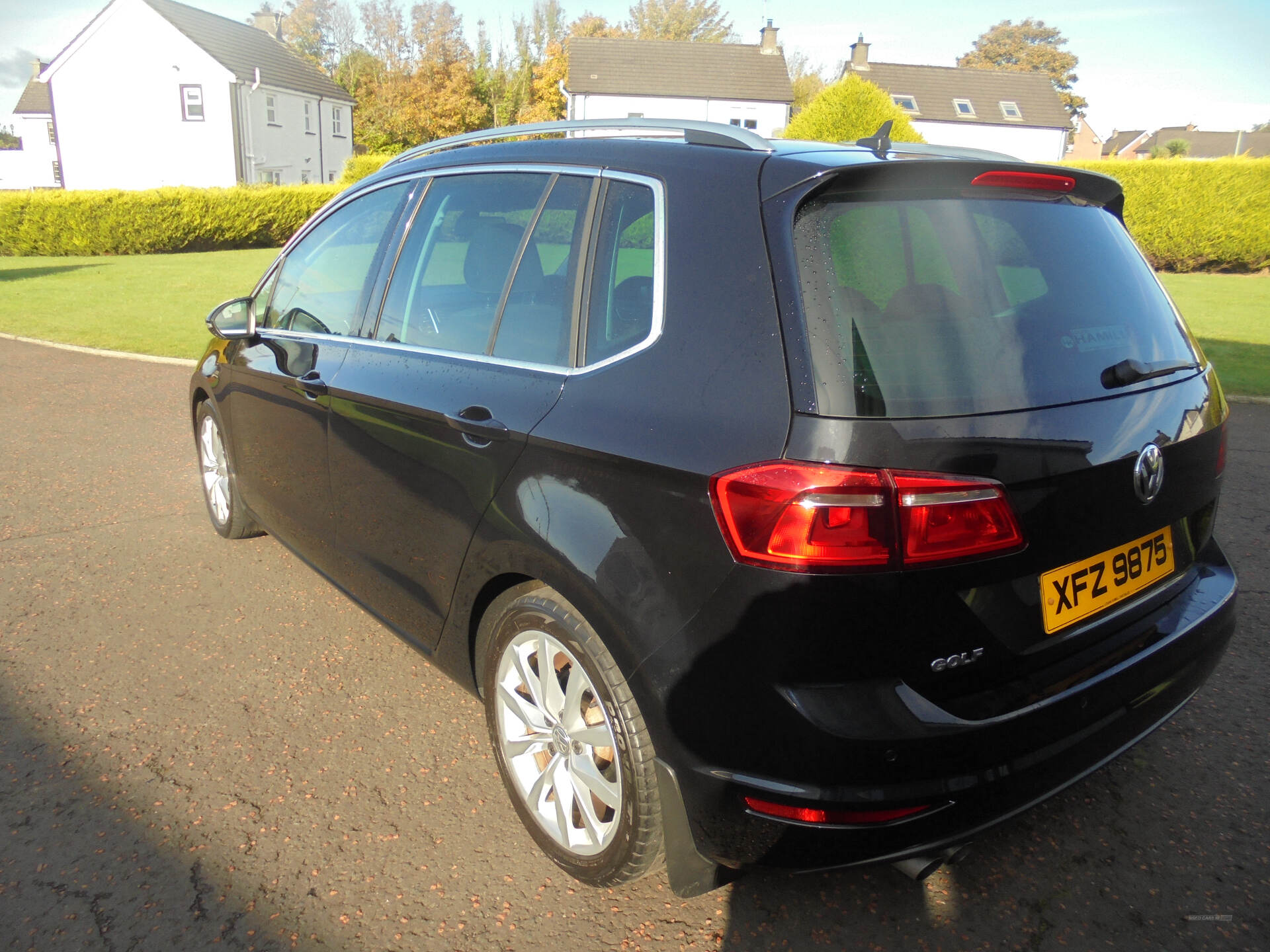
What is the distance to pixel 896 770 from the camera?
1905 millimetres

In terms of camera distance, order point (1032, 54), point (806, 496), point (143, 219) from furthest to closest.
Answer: point (1032, 54)
point (143, 219)
point (806, 496)

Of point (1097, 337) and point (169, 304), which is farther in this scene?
point (169, 304)

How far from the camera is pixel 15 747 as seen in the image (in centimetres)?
312

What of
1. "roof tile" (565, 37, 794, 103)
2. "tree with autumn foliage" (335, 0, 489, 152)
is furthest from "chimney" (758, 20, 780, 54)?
"tree with autumn foliage" (335, 0, 489, 152)

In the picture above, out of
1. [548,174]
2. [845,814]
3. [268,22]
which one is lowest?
[845,814]

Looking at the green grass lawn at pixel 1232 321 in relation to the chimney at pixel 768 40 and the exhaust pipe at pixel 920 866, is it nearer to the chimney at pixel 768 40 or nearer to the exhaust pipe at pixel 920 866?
the exhaust pipe at pixel 920 866

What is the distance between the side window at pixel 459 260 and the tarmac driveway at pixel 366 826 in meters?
1.37

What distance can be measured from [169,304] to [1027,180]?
16.6 m

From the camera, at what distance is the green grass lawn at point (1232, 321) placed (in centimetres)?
988

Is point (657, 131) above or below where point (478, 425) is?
above

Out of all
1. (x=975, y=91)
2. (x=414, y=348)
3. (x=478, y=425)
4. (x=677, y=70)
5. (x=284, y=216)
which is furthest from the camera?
(x=975, y=91)

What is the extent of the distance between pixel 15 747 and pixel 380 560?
4.31 ft

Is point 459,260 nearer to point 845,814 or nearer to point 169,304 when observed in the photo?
point 845,814

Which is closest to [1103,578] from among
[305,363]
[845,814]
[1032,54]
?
[845,814]
